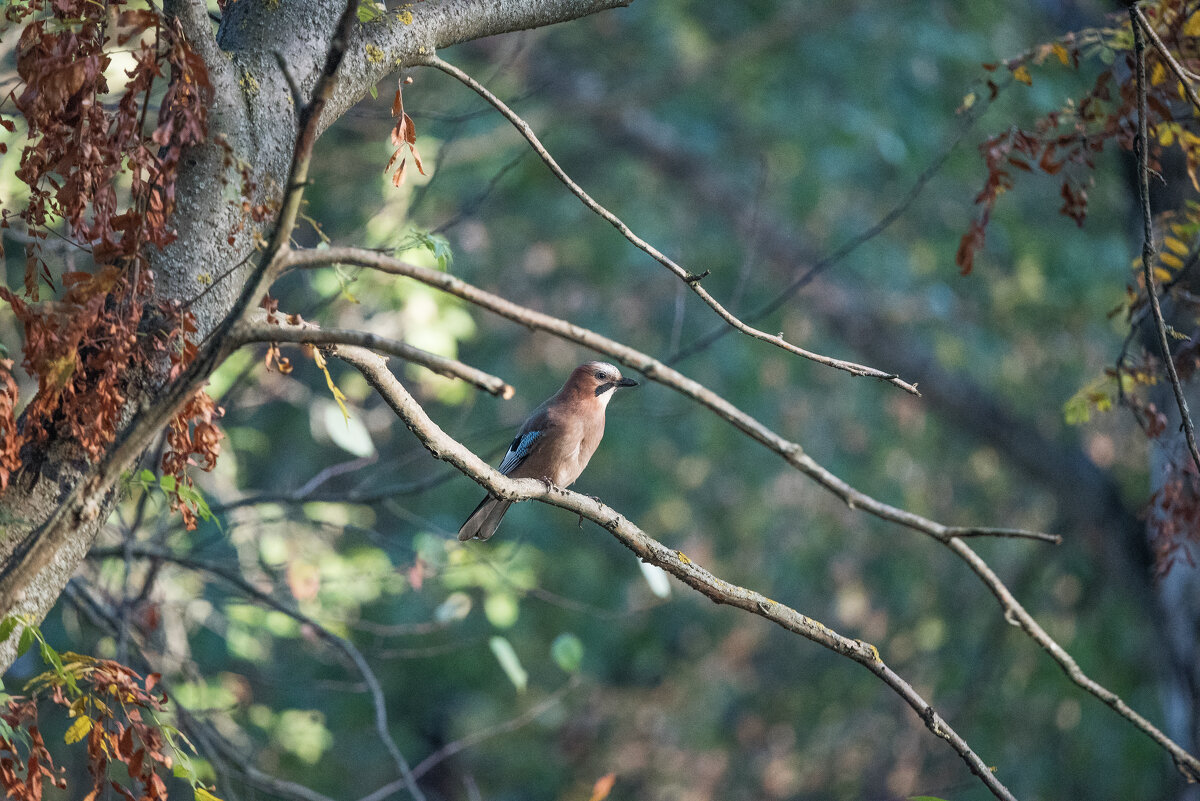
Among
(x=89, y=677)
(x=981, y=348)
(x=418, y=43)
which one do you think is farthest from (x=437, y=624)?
(x=981, y=348)

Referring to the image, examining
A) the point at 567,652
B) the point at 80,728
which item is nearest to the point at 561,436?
the point at 567,652

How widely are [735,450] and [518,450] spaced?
619 cm

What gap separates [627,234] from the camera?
197 centimetres

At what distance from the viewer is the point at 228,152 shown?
2.07 meters

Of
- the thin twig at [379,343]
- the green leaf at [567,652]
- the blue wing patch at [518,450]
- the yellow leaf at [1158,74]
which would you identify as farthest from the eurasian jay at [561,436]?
the thin twig at [379,343]

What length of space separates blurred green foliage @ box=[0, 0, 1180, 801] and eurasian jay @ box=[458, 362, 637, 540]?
1136 millimetres

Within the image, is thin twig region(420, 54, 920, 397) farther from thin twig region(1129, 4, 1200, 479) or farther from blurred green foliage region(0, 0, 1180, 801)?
blurred green foliage region(0, 0, 1180, 801)

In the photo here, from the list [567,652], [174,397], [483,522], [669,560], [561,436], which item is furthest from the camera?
[561,436]

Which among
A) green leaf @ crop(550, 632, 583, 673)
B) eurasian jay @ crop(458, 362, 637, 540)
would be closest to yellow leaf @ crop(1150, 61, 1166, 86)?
eurasian jay @ crop(458, 362, 637, 540)

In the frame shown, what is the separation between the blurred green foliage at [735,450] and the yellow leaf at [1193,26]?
4247mm

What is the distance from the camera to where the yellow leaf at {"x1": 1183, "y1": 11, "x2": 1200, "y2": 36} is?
3.31 m

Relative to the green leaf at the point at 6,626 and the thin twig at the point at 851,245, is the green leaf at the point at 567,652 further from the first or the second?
the green leaf at the point at 6,626

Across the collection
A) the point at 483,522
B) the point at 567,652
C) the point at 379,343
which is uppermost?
the point at 483,522

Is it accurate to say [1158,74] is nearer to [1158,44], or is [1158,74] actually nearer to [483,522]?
[1158,44]
